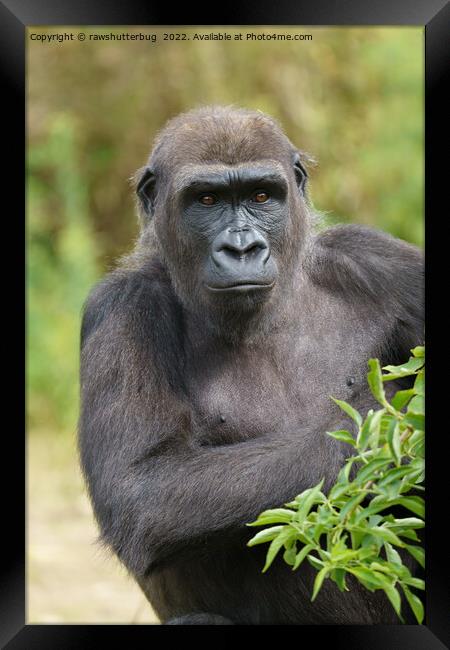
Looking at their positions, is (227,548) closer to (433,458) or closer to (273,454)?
(273,454)

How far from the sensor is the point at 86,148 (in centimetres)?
1235

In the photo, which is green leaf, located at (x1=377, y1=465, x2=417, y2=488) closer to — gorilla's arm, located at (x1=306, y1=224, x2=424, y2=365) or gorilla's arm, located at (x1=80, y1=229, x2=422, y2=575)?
gorilla's arm, located at (x1=80, y1=229, x2=422, y2=575)

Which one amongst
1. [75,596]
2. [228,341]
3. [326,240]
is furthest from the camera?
[75,596]

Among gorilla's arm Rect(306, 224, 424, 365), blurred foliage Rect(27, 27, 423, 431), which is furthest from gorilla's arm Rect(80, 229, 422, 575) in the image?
blurred foliage Rect(27, 27, 423, 431)

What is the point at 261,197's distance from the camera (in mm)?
4625

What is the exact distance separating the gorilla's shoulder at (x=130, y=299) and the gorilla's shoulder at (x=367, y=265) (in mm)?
750

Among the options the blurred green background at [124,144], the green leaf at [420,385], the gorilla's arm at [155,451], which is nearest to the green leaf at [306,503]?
the green leaf at [420,385]

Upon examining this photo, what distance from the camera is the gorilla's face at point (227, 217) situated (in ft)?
14.3

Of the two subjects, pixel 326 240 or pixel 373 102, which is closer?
pixel 326 240

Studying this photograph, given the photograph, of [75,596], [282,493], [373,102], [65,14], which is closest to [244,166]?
[65,14]

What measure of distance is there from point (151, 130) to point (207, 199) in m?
7.92

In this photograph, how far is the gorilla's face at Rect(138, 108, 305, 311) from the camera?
437 centimetres

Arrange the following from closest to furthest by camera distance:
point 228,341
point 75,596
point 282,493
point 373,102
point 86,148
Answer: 1. point 282,493
2. point 228,341
3. point 75,596
4. point 373,102
5. point 86,148

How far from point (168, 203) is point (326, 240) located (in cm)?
85
